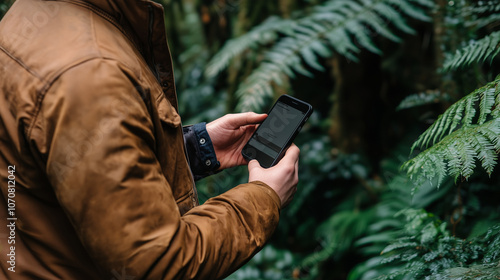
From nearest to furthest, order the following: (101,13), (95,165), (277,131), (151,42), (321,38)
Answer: (95,165), (101,13), (151,42), (277,131), (321,38)

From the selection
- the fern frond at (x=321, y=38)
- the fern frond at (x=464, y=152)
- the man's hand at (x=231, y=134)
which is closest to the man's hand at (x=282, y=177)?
the man's hand at (x=231, y=134)

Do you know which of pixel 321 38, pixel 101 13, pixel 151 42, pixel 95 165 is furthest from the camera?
pixel 321 38

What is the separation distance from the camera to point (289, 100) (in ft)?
5.33

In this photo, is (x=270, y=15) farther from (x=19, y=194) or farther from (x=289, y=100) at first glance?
(x=19, y=194)

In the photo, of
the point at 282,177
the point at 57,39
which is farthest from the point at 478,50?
the point at 57,39

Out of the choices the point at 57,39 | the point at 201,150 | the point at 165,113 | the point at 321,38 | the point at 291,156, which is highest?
the point at 321,38

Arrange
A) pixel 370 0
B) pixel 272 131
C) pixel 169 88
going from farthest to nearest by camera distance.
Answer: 1. pixel 370 0
2. pixel 272 131
3. pixel 169 88

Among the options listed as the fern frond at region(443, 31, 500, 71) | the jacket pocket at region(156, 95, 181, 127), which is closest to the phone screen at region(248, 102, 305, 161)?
the jacket pocket at region(156, 95, 181, 127)

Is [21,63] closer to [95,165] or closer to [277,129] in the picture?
[95,165]

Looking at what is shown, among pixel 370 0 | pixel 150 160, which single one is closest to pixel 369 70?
pixel 370 0

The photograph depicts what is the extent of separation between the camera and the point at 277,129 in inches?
62.2

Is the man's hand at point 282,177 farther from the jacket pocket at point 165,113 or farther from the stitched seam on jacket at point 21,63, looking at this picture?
the stitched seam on jacket at point 21,63

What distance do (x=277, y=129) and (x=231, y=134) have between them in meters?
0.21

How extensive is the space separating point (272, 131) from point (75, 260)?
85 centimetres
